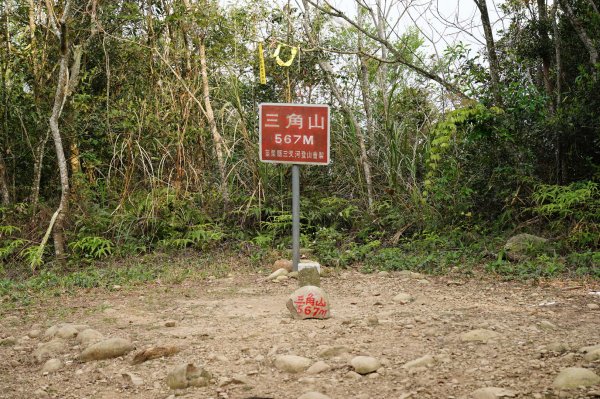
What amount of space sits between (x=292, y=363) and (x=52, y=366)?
1.38 metres

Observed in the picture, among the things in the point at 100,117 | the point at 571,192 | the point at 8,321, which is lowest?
the point at 8,321

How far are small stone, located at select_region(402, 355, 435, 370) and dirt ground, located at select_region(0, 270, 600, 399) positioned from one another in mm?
35

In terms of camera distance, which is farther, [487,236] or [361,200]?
[361,200]

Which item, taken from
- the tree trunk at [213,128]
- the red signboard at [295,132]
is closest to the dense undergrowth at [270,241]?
the tree trunk at [213,128]

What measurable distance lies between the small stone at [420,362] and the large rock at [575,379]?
611 millimetres

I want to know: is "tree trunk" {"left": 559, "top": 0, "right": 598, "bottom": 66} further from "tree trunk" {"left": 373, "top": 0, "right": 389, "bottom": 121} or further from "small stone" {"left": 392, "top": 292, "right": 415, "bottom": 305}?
"small stone" {"left": 392, "top": 292, "right": 415, "bottom": 305}

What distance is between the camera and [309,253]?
23.4 feet

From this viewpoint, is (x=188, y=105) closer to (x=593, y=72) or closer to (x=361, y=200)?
(x=361, y=200)

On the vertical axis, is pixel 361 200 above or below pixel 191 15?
below

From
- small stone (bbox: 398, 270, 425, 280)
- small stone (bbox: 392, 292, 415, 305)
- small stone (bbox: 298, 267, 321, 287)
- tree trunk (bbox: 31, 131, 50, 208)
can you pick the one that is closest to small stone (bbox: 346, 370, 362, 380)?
small stone (bbox: 392, 292, 415, 305)

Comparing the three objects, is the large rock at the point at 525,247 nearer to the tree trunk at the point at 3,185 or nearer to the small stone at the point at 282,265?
the small stone at the point at 282,265

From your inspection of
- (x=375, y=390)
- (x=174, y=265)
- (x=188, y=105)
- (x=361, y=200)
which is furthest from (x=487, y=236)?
(x=375, y=390)

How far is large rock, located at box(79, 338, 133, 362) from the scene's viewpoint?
12.5ft

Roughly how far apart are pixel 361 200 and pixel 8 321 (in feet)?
14.8
